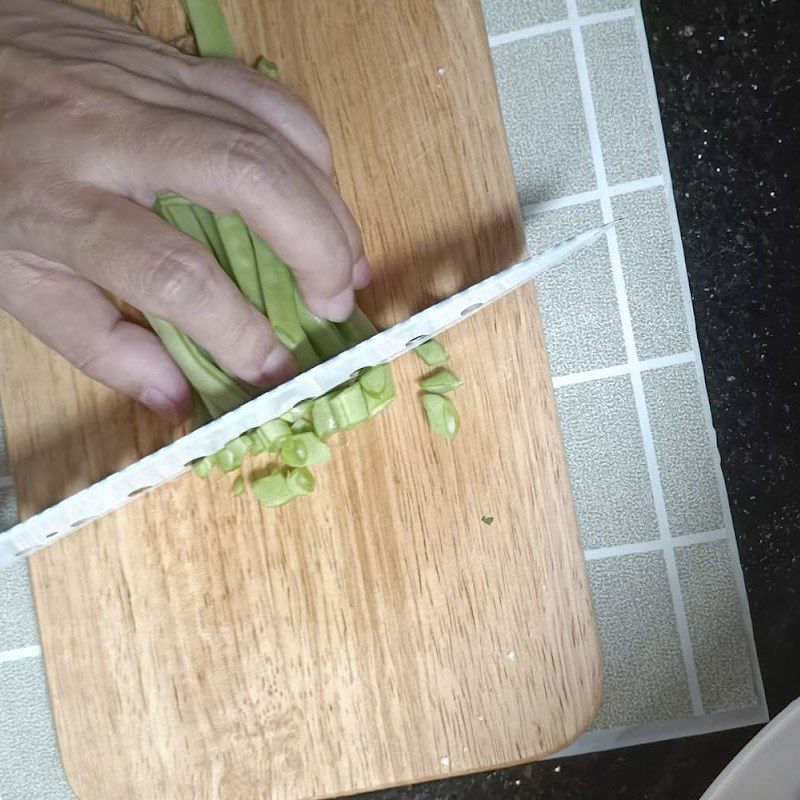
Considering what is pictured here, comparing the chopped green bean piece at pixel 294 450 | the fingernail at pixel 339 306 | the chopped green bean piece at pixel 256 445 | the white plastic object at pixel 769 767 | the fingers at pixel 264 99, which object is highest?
the fingers at pixel 264 99

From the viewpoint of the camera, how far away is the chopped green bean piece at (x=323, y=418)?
848mm

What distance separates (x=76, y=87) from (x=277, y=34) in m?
0.23

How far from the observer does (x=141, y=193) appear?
80 centimetres

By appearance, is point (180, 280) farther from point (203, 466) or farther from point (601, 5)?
point (601, 5)

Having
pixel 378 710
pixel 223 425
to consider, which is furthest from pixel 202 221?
pixel 378 710

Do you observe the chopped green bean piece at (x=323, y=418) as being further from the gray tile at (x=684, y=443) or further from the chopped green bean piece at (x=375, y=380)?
the gray tile at (x=684, y=443)

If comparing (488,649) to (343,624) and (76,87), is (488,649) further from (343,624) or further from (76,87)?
(76,87)

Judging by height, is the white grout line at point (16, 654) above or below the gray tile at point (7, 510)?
below

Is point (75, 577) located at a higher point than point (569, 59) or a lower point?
lower

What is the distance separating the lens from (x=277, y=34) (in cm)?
90

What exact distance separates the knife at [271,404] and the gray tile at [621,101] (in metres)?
0.35

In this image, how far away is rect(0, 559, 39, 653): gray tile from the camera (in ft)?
3.68

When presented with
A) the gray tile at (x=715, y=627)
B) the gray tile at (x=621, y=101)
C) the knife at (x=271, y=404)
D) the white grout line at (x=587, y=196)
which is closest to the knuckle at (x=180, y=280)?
the knife at (x=271, y=404)

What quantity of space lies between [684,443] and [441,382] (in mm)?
413
